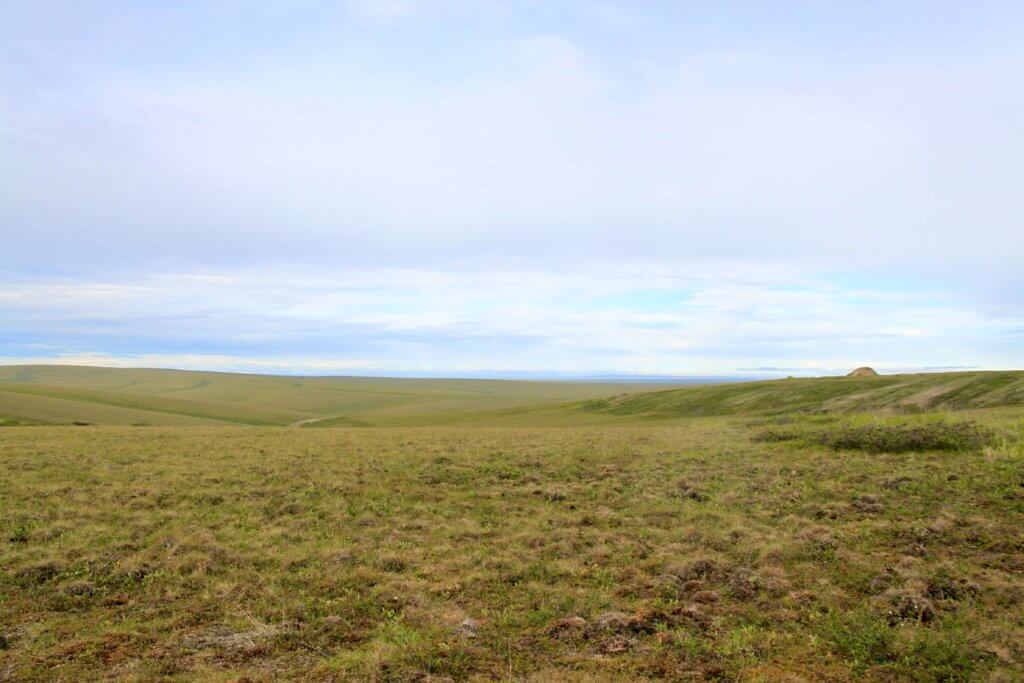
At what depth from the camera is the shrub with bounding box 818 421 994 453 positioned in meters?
24.1

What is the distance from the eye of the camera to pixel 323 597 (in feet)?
39.0

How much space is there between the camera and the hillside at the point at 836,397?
47000 millimetres

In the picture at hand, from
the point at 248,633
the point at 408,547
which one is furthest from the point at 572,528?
the point at 248,633

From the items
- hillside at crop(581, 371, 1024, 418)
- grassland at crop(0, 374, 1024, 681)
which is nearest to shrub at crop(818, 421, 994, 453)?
grassland at crop(0, 374, 1024, 681)

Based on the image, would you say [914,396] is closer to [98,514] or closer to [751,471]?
[751,471]

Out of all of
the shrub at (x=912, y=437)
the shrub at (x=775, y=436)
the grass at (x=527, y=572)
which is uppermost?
the shrub at (x=912, y=437)

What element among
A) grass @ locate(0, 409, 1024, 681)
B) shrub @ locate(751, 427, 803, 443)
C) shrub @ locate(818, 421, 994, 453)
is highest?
shrub @ locate(818, 421, 994, 453)

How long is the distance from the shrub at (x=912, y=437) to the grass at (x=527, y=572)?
3.07 feet

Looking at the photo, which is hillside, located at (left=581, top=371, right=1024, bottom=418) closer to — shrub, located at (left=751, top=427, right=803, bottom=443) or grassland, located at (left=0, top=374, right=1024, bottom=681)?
shrub, located at (left=751, top=427, right=803, bottom=443)

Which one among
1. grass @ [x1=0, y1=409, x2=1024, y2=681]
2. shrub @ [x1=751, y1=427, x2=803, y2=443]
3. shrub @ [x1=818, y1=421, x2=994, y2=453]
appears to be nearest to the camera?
grass @ [x1=0, y1=409, x2=1024, y2=681]

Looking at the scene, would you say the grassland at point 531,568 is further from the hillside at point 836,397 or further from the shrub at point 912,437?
the hillside at point 836,397

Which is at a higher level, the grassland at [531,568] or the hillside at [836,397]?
the hillside at [836,397]

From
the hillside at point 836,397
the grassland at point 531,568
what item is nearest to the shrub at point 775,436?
the grassland at point 531,568

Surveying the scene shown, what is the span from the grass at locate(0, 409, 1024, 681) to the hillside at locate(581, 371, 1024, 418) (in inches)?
1045
